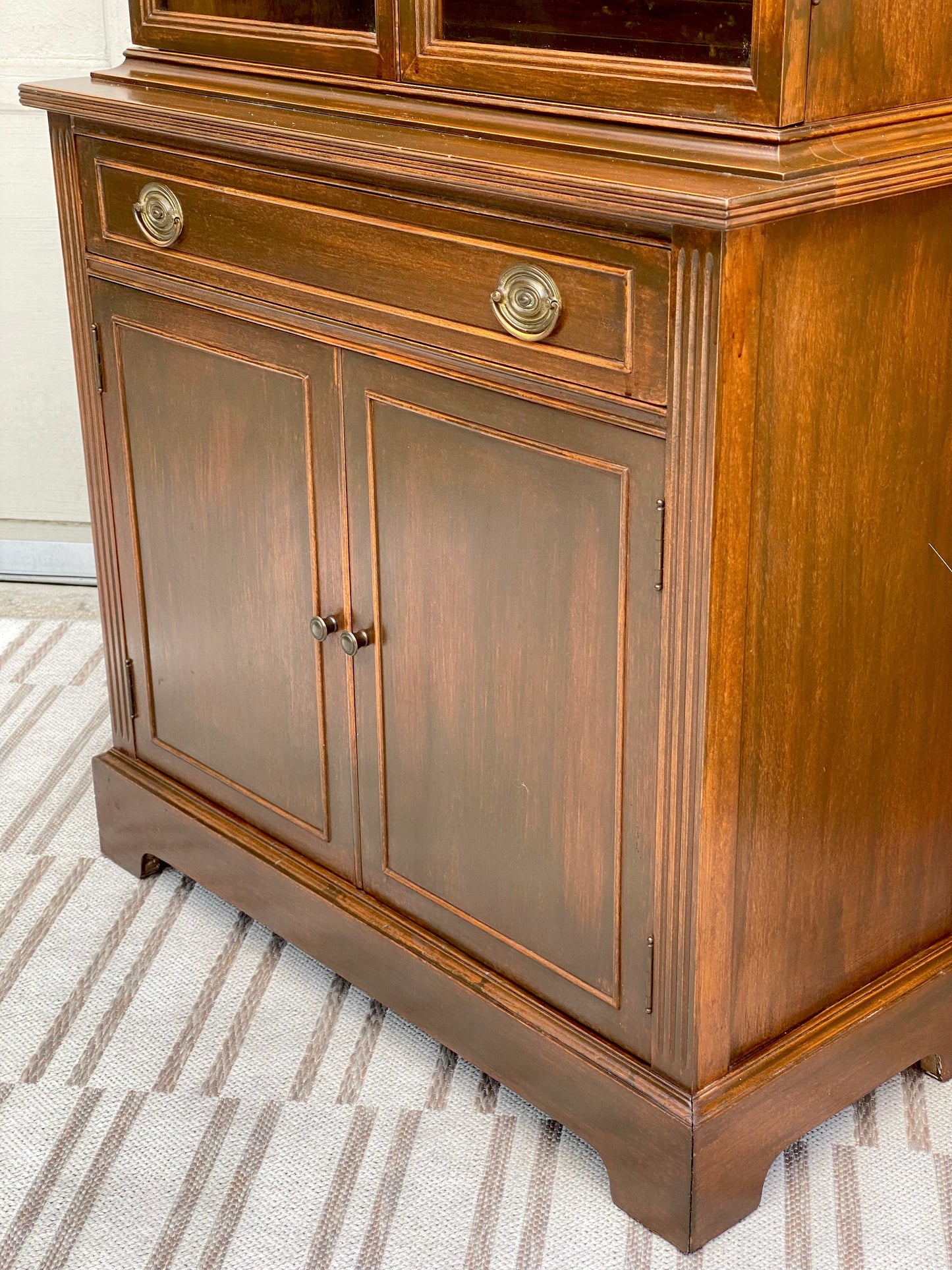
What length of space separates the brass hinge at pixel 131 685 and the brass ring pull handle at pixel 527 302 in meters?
0.90

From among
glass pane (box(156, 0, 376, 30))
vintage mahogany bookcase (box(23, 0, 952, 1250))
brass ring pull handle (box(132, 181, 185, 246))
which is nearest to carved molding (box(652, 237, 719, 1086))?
vintage mahogany bookcase (box(23, 0, 952, 1250))

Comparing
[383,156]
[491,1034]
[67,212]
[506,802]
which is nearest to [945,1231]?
[491,1034]

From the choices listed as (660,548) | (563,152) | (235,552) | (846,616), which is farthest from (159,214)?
(846,616)

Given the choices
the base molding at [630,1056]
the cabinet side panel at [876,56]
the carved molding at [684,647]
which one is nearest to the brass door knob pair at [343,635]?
the base molding at [630,1056]

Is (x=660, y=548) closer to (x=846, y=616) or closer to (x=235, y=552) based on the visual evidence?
(x=846, y=616)

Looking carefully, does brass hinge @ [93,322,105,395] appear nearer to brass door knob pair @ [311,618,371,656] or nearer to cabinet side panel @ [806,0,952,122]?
brass door knob pair @ [311,618,371,656]

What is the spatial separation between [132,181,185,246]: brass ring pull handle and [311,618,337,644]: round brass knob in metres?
0.44

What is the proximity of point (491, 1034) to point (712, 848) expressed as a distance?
41cm

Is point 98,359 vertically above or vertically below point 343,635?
above

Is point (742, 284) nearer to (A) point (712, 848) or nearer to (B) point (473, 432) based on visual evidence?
(B) point (473, 432)

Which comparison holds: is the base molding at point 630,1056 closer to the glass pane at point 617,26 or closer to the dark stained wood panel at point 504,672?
the dark stained wood panel at point 504,672

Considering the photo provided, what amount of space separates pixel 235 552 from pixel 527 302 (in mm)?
614

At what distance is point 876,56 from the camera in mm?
1271

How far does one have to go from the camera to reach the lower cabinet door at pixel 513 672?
1.40 meters
